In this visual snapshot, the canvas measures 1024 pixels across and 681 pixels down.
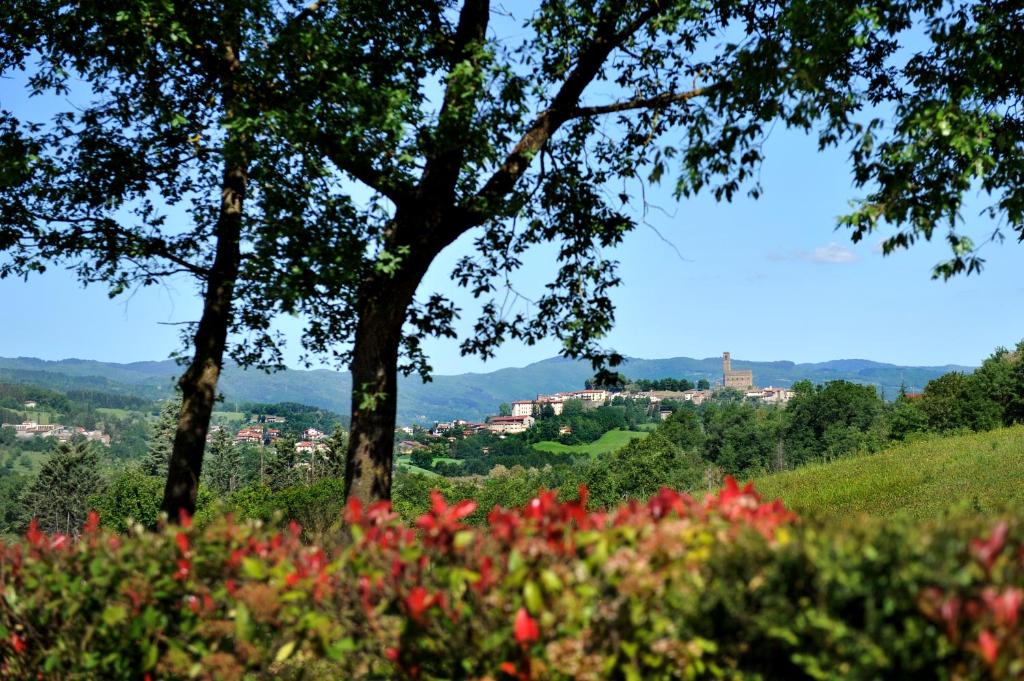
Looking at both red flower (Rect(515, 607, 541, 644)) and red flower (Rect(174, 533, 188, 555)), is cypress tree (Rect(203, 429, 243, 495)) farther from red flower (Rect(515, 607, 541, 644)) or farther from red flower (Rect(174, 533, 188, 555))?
red flower (Rect(515, 607, 541, 644))

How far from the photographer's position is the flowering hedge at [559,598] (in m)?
2.81

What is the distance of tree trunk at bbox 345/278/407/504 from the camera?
8836mm

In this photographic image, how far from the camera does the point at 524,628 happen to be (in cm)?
327

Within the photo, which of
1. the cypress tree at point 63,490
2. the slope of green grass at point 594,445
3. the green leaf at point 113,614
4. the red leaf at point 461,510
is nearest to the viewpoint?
the red leaf at point 461,510

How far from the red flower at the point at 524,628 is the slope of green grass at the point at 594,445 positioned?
162 m

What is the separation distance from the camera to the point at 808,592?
9.99ft

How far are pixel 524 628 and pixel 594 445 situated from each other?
173306mm

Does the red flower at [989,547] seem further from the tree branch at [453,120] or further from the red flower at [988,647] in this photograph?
the tree branch at [453,120]

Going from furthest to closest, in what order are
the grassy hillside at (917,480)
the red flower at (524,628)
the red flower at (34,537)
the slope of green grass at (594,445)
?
the slope of green grass at (594,445)
the grassy hillside at (917,480)
the red flower at (34,537)
the red flower at (524,628)

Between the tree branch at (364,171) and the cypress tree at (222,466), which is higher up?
the tree branch at (364,171)

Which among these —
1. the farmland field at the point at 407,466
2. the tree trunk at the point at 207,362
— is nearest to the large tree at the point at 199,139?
the tree trunk at the point at 207,362

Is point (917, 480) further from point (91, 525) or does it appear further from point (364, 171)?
point (91, 525)

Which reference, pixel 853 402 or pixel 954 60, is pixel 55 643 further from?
pixel 853 402

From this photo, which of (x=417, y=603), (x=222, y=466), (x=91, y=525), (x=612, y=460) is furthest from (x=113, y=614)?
(x=222, y=466)
